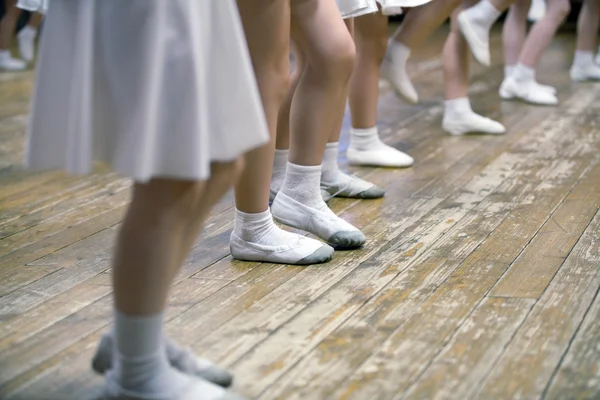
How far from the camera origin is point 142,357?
1.30 meters

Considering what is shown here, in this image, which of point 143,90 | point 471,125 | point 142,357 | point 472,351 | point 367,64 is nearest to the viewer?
point 143,90

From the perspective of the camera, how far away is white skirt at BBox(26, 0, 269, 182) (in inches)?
46.5

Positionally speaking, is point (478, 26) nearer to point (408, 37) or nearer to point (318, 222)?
point (408, 37)

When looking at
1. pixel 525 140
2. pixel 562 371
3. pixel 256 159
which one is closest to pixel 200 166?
pixel 562 371

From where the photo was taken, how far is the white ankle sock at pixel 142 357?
1.29 metres

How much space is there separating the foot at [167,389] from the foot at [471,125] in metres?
2.47

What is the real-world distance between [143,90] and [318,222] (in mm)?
1110

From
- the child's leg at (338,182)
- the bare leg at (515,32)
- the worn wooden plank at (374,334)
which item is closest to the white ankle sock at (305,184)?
the worn wooden plank at (374,334)

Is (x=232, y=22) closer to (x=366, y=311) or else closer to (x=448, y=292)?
(x=366, y=311)

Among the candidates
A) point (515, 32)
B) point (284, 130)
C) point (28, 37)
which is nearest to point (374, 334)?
point (284, 130)

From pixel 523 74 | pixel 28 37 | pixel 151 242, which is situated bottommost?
pixel 28 37

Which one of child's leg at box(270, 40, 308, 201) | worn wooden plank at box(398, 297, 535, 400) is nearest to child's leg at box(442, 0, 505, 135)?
child's leg at box(270, 40, 308, 201)

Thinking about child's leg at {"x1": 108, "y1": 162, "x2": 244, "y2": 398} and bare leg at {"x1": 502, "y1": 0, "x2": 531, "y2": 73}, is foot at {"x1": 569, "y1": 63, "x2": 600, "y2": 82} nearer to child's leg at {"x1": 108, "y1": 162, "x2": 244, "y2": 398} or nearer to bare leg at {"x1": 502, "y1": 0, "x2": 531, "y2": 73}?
bare leg at {"x1": 502, "y1": 0, "x2": 531, "y2": 73}

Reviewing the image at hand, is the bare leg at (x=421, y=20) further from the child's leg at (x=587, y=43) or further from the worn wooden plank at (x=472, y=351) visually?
the child's leg at (x=587, y=43)
